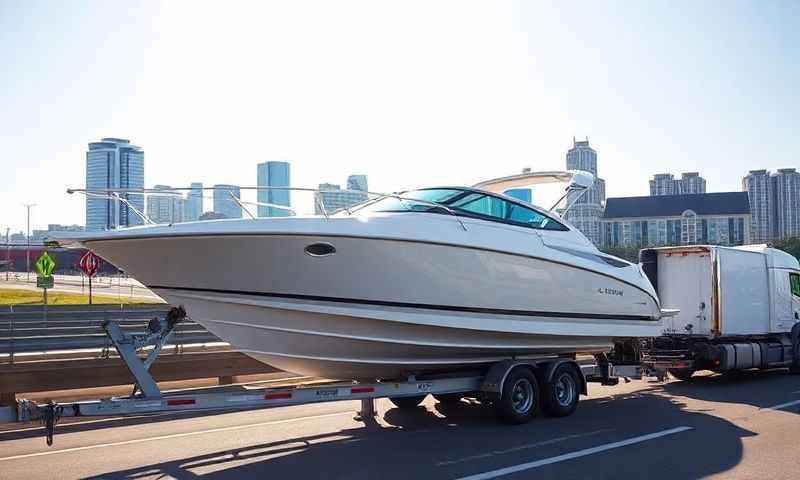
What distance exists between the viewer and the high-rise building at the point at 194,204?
8.35m

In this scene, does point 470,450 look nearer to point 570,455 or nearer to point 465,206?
point 570,455

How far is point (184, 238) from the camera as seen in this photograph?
25.3 feet

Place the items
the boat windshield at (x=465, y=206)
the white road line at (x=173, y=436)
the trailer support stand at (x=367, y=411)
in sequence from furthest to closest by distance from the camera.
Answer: the trailer support stand at (x=367, y=411) < the boat windshield at (x=465, y=206) < the white road line at (x=173, y=436)

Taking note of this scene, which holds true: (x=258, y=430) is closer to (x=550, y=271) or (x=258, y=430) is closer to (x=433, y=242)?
(x=433, y=242)

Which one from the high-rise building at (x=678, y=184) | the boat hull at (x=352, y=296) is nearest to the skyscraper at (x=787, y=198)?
the high-rise building at (x=678, y=184)

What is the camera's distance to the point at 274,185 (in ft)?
29.9

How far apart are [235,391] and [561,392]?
477cm

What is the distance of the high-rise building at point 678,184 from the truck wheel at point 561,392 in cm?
11367

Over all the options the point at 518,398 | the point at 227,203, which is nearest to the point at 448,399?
the point at 518,398

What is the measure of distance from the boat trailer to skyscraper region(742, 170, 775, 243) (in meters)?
125

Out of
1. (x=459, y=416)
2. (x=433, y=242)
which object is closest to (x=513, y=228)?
(x=433, y=242)

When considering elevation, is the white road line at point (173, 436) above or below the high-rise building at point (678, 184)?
below

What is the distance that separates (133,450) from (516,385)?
4.99 meters

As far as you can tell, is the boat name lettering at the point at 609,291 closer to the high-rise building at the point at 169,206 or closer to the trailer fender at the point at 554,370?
the trailer fender at the point at 554,370
